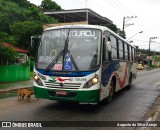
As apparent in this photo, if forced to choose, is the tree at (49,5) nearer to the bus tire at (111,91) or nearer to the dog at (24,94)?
the dog at (24,94)

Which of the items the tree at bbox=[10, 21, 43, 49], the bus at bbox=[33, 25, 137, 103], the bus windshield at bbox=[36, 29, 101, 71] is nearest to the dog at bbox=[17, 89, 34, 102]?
the bus at bbox=[33, 25, 137, 103]

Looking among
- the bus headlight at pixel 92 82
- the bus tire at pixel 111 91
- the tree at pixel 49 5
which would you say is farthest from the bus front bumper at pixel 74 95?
the tree at pixel 49 5

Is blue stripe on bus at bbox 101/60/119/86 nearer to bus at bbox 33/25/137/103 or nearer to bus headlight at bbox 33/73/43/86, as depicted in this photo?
bus at bbox 33/25/137/103

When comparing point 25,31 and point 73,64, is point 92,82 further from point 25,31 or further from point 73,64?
point 25,31

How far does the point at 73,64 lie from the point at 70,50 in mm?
560

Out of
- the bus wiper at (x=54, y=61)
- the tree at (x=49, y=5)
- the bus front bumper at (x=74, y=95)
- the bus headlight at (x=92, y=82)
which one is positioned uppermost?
the tree at (x=49, y=5)

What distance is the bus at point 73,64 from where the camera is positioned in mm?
9156

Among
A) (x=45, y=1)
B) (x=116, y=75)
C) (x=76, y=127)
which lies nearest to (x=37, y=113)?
(x=76, y=127)

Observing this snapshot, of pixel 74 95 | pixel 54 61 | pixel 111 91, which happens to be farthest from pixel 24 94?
pixel 111 91

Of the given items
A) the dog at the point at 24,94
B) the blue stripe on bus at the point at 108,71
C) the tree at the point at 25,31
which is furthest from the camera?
the tree at the point at 25,31

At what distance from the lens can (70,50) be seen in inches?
378

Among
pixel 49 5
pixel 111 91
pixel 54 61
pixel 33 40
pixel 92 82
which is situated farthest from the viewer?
pixel 49 5

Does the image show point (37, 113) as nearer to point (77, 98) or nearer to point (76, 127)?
point (77, 98)

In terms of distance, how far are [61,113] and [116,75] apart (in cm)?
397
